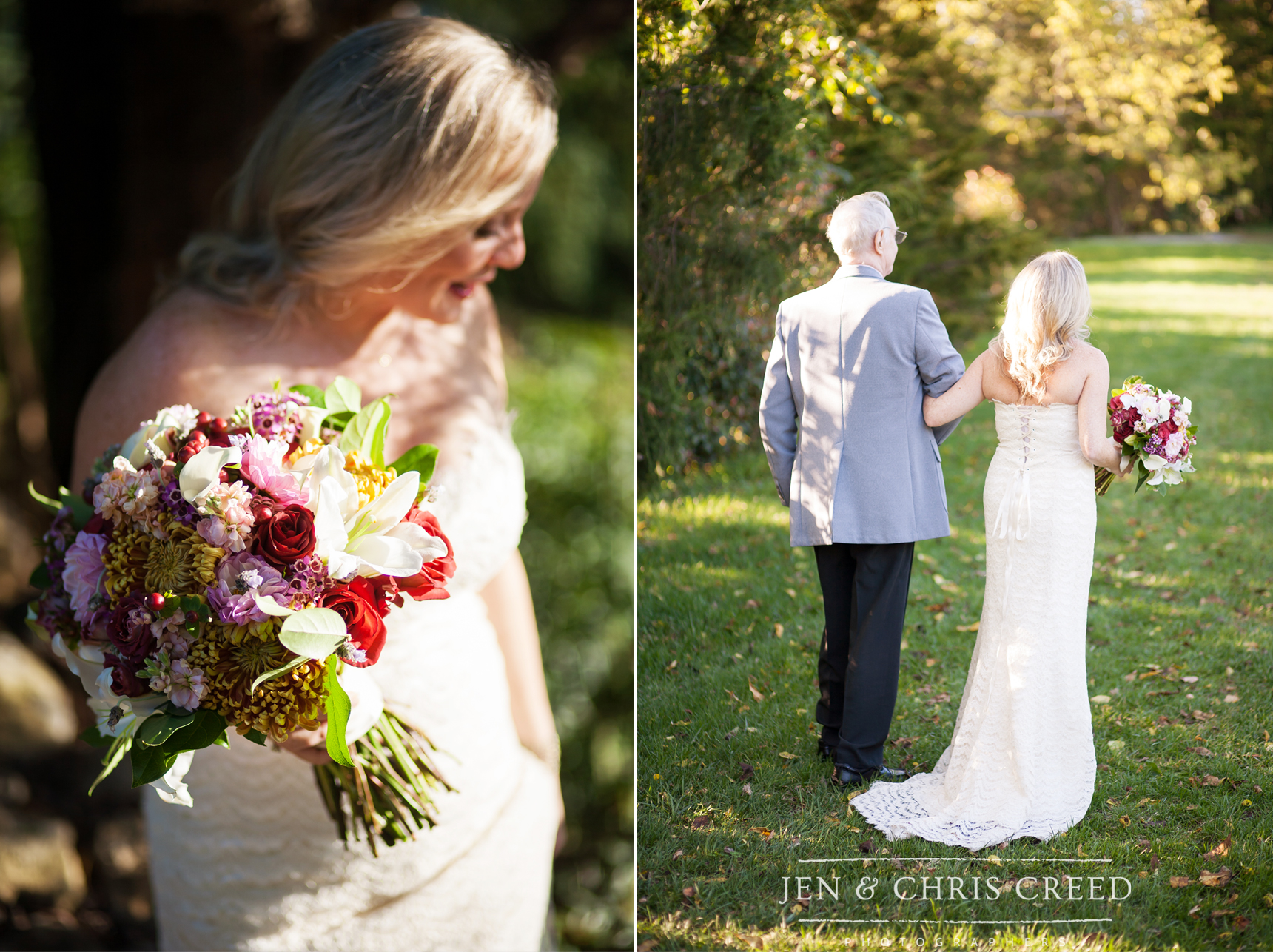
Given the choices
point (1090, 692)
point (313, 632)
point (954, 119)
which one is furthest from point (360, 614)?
point (954, 119)

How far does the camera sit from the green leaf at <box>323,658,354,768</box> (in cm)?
163

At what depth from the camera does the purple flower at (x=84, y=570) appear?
69.2 inches

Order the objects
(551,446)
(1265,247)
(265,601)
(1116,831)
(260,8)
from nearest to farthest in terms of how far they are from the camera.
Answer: (265,601)
(1116,831)
(1265,247)
(260,8)
(551,446)

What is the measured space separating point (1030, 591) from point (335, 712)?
5.57ft

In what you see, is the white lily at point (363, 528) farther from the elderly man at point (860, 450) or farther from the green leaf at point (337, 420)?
the elderly man at point (860, 450)

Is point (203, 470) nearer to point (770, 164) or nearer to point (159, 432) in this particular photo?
point (159, 432)

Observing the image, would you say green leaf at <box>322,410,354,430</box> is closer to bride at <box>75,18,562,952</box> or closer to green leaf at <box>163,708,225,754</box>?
bride at <box>75,18,562,952</box>

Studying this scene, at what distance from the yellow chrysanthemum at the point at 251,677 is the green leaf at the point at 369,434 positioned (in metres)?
0.43

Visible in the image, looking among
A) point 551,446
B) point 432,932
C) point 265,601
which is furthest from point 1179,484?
point 551,446

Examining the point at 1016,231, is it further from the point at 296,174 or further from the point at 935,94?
the point at 296,174

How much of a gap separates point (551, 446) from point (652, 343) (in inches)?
79.3

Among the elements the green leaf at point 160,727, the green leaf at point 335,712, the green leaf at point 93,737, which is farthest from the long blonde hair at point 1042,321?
the green leaf at point 93,737

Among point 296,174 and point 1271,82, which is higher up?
point 1271,82

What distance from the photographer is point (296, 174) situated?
2285mm
